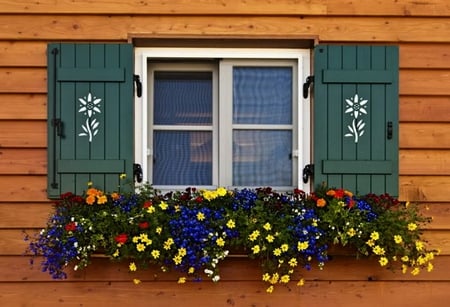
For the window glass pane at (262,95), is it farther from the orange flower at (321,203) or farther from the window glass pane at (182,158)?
the orange flower at (321,203)

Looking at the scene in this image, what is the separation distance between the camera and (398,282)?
324 cm

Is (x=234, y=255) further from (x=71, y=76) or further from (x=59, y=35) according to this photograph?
(x=59, y=35)

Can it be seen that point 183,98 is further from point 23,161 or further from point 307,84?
point 23,161

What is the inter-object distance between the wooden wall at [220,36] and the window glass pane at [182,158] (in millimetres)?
517

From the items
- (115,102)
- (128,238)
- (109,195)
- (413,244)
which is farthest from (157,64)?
(413,244)

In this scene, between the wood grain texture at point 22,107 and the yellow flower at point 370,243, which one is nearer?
the yellow flower at point 370,243

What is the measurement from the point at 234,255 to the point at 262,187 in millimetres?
417

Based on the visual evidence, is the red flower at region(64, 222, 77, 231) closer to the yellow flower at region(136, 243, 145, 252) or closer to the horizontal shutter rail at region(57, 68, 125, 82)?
the yellow flower at region(136, 243, 145, 252)

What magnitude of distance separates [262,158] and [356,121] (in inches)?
21.3

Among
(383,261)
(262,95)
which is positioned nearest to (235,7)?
(262,95)

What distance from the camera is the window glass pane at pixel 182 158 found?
3.36 meters

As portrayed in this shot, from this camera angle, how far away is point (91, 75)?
3.18 m

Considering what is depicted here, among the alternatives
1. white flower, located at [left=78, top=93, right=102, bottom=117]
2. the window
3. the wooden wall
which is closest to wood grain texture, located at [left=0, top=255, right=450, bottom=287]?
the wooden wall

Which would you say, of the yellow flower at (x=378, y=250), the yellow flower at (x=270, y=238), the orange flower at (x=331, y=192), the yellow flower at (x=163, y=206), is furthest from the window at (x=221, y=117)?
the yellow flower at (x=270, y=238)
